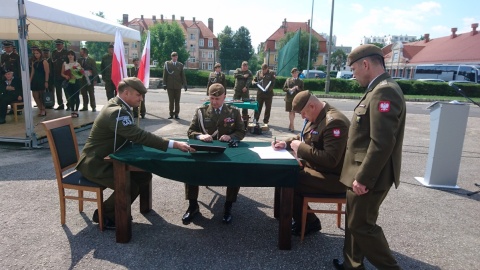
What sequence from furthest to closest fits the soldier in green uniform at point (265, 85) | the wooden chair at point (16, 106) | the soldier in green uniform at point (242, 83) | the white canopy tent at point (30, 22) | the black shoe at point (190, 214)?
1. the soldier in green uniform at point (242, 83)
2. the soldier in green uniform at point (265, 85)
3. the wooden chair at point (16, 106)
4. the white canopy tent at point (30, 22)
5. the black shoe at point (190, 214)

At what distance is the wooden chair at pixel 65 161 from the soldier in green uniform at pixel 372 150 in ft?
7.83

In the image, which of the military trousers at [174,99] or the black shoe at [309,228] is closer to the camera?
the black shoe at [309,228]

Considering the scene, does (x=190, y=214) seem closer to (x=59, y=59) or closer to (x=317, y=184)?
(x=317, y=184)

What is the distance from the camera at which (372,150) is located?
7.22 ft

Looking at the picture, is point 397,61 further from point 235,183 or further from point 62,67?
point 235,183

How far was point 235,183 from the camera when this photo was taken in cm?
294

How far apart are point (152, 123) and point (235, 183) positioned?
7.26m

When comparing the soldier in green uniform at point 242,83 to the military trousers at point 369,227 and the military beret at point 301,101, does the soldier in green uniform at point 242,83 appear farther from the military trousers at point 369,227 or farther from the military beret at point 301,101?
the military trousers at point 369,227

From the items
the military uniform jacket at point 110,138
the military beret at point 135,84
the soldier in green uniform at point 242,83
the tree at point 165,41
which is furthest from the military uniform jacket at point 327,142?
the tree at point 165,41

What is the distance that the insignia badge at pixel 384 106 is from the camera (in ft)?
7.13

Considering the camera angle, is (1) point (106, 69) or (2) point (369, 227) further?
(1) point (106, 69)

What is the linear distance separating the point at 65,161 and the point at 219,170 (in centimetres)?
180

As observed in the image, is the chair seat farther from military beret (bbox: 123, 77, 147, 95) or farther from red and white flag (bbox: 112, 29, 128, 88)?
red and white flag (bbox: 112, 29, 128, 88)

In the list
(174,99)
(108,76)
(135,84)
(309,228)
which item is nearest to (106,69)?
(108,76)
